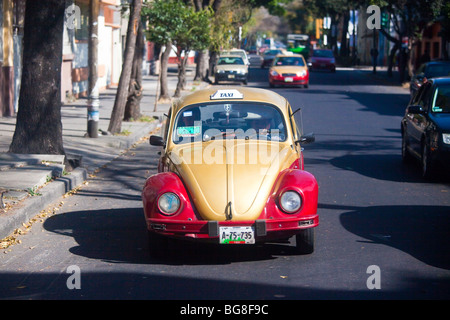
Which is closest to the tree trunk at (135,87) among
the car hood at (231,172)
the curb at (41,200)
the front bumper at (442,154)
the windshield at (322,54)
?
the curb at (41,200)

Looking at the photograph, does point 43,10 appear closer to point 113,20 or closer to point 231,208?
point 231,208

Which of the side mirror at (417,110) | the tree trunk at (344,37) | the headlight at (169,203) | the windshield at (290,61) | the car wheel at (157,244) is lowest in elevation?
the car wheel at (157,244)

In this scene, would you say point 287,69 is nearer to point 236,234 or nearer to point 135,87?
point 135,87

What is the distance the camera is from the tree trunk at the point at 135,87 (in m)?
20.1

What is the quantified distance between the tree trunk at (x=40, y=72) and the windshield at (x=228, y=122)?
15.0 feet

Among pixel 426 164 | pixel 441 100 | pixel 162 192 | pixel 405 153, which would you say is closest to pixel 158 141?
pixel 162 192

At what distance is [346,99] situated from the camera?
30.1 m

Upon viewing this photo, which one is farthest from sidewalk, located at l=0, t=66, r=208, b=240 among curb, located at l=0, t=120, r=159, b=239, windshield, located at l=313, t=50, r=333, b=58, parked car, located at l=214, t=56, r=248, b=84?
windshield, located at l=313, t=50, r=333, b=58

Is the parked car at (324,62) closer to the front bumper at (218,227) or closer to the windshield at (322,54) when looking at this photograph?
the windshield at (322,54)

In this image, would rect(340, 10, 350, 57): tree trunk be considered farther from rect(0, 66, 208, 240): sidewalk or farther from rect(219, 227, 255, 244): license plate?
rect(219, 227, 255, 244): license plate

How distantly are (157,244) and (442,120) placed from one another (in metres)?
6.31

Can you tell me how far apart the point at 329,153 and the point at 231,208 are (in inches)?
339

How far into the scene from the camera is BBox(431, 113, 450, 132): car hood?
38.2ft

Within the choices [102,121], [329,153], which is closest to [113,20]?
[102,121]
